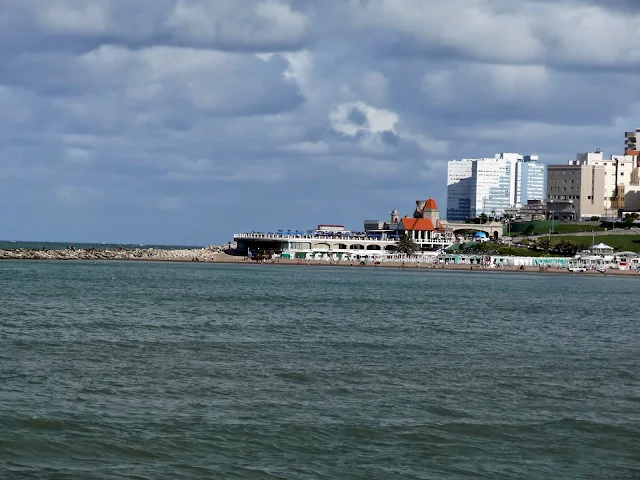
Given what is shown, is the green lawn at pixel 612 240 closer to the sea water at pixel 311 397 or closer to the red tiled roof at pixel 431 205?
the red tiled roof at pixel 431 205

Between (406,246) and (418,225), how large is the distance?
13.9 m

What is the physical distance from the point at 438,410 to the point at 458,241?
152 m

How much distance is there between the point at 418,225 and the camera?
174125 millimetres

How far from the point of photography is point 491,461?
65.0 feet

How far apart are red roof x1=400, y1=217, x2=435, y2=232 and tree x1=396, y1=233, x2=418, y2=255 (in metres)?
8.72

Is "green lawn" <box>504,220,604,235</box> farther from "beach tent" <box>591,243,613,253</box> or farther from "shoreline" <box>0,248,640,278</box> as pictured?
"shoreline" <box>0,248,640,278</box>

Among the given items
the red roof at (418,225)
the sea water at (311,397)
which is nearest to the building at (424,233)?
the red roof at (418,225)

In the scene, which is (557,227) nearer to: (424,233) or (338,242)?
(424,233)

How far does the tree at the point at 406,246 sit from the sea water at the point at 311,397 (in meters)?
111

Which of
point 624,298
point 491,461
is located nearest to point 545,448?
point 491,461

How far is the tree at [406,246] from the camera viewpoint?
160750 mm

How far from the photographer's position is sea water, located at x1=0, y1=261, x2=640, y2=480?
1945 cm

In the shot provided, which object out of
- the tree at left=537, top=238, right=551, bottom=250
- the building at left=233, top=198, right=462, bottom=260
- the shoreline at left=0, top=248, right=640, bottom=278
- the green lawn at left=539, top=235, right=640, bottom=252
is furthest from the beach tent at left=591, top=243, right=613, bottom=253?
the building at left=233, top=198, right=462, bottom=260

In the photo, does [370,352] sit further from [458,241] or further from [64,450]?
[458,241]
